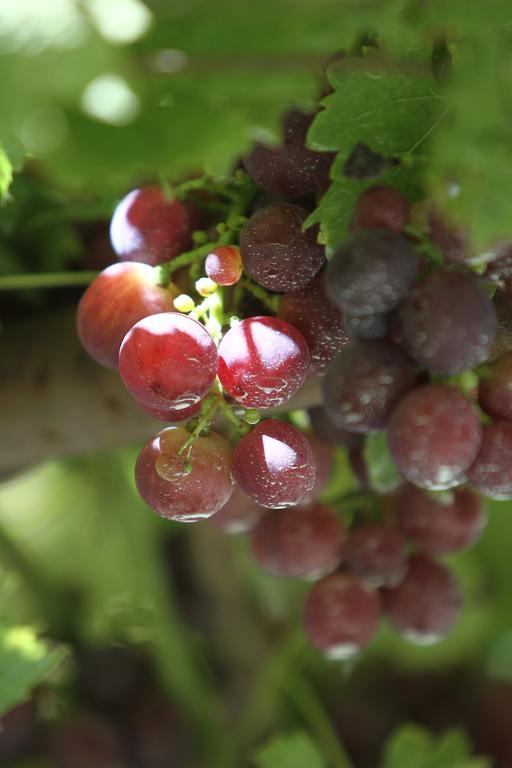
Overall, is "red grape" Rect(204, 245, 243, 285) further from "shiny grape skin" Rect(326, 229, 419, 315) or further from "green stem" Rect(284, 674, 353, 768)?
"green stem" Rect(284, 674, 353, 768)

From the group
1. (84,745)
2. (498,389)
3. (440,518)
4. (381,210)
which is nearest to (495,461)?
(498,389)

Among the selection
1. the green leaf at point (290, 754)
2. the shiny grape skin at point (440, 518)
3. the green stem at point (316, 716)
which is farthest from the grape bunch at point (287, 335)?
the green stem at point (316, 716)

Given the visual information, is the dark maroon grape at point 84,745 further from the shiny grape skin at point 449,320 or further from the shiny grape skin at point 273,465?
the shiny grape skin at point 449,320

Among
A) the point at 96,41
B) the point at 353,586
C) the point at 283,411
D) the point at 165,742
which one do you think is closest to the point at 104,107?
the point at 96,41

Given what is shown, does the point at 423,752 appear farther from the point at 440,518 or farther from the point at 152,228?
the point at 152,228

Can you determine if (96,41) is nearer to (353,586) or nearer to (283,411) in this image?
(283,411)

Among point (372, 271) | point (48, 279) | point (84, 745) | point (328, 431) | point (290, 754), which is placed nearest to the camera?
point (372, 271)

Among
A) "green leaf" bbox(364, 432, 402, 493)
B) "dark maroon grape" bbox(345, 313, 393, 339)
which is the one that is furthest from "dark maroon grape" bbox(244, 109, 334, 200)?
"green leaf" bbox(364, 432, 402, 493)
